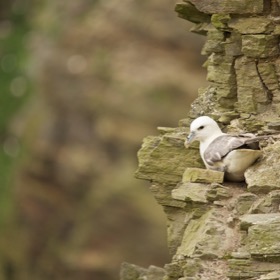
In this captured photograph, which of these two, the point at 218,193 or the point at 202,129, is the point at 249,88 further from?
the point at 218,193

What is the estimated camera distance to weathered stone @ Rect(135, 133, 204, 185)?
2255 cm

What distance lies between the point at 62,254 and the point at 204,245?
92.9 ft

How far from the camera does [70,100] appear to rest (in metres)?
50.7

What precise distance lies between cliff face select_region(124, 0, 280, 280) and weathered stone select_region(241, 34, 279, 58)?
15mm

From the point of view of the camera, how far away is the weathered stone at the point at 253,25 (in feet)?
71.1

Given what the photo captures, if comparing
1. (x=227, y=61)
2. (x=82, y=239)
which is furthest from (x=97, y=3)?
(x=227, y=61)

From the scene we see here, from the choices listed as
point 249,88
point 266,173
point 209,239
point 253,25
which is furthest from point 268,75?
point 209,239

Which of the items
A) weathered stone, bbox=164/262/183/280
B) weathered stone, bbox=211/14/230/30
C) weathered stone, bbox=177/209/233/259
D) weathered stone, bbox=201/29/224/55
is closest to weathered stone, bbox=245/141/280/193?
weathered stone, bbox=177/209/233/259

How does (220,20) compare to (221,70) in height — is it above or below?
above

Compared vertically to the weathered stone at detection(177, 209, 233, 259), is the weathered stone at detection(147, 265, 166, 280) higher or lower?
higher

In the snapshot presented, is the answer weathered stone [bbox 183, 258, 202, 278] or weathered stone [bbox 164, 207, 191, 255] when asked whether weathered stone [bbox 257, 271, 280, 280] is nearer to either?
weathered stone [bbox 183, 258, 202, 278]

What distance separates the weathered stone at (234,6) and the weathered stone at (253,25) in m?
0.16

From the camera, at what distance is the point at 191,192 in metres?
21.2

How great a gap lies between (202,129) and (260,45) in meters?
1.52
